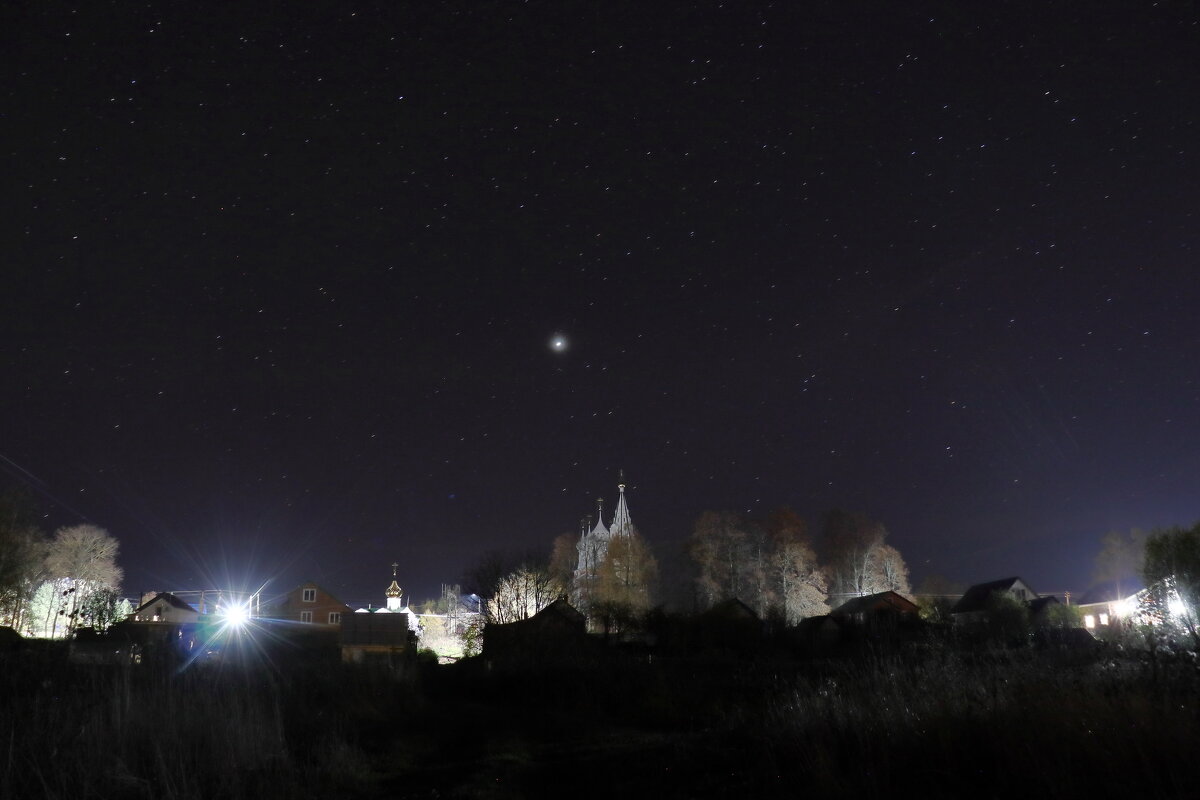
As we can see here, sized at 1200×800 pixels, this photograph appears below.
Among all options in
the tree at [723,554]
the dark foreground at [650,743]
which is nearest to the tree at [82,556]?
the tree at [723,554]

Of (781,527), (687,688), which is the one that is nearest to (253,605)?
(781,527)

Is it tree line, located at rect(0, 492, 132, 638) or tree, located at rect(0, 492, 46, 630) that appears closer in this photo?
tree line, located at rect(0, 492, 132, 638)

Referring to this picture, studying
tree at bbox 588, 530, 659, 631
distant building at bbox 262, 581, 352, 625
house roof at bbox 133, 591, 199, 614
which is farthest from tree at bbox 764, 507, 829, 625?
house roof at bbox 133, 591, 199, 614

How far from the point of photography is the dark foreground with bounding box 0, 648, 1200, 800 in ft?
20.1

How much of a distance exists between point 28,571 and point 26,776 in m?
42.3

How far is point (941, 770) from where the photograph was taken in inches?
259

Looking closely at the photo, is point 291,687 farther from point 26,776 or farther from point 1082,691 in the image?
point 1082,691

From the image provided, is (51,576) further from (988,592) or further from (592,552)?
(988,592)

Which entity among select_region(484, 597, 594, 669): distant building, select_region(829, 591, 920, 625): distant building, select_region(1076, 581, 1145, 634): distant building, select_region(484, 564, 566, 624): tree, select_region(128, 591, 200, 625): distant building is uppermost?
select_region(128, 591, 200, 625): distant building

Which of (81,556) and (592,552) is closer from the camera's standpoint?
(81,556)

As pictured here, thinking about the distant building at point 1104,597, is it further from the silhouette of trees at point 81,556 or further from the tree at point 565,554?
the silhouette of trees at point 81,556

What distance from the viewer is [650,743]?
1200cm

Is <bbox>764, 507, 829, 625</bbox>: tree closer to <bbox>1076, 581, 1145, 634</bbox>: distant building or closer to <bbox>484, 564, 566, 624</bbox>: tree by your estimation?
<bbox>484, 564, 566, 624</bbox>: tree

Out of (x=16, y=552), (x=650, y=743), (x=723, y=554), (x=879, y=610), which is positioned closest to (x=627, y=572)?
(x=723, y=554)
